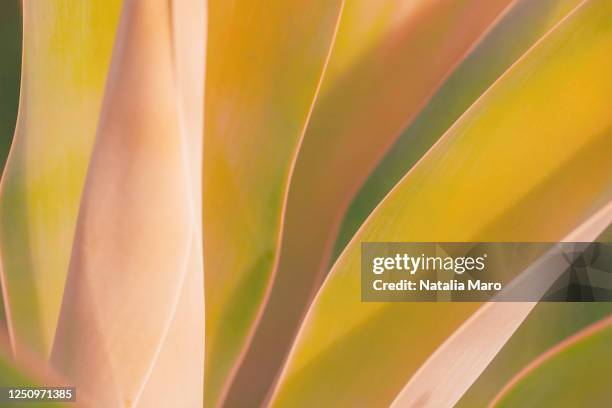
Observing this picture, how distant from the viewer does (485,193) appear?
3.76 feet

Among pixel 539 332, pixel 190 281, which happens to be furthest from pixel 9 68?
pixel 539 332

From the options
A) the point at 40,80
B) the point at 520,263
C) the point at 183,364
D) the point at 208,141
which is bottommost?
the point at 183,364

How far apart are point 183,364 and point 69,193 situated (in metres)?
0.42

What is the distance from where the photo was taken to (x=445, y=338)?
1162 millimetres

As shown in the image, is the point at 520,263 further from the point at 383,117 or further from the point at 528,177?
the point at 383,117

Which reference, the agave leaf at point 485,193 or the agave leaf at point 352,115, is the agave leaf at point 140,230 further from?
the agave leaf at point 485,193

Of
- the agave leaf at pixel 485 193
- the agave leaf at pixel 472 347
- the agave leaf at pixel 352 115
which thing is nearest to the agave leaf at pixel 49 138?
the agave leaf at pixel 352 115

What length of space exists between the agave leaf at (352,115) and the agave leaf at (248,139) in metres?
0.03

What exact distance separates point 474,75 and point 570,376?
2.14 ft

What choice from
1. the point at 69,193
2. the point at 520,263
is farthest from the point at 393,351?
the point at 69,193

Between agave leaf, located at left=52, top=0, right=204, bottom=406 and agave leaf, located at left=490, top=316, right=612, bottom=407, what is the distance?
0.67 meters

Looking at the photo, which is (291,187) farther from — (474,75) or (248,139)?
(474,75)

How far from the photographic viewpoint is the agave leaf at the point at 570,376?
116 centimetres

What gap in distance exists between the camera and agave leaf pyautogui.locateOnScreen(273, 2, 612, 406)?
3.75 ft
